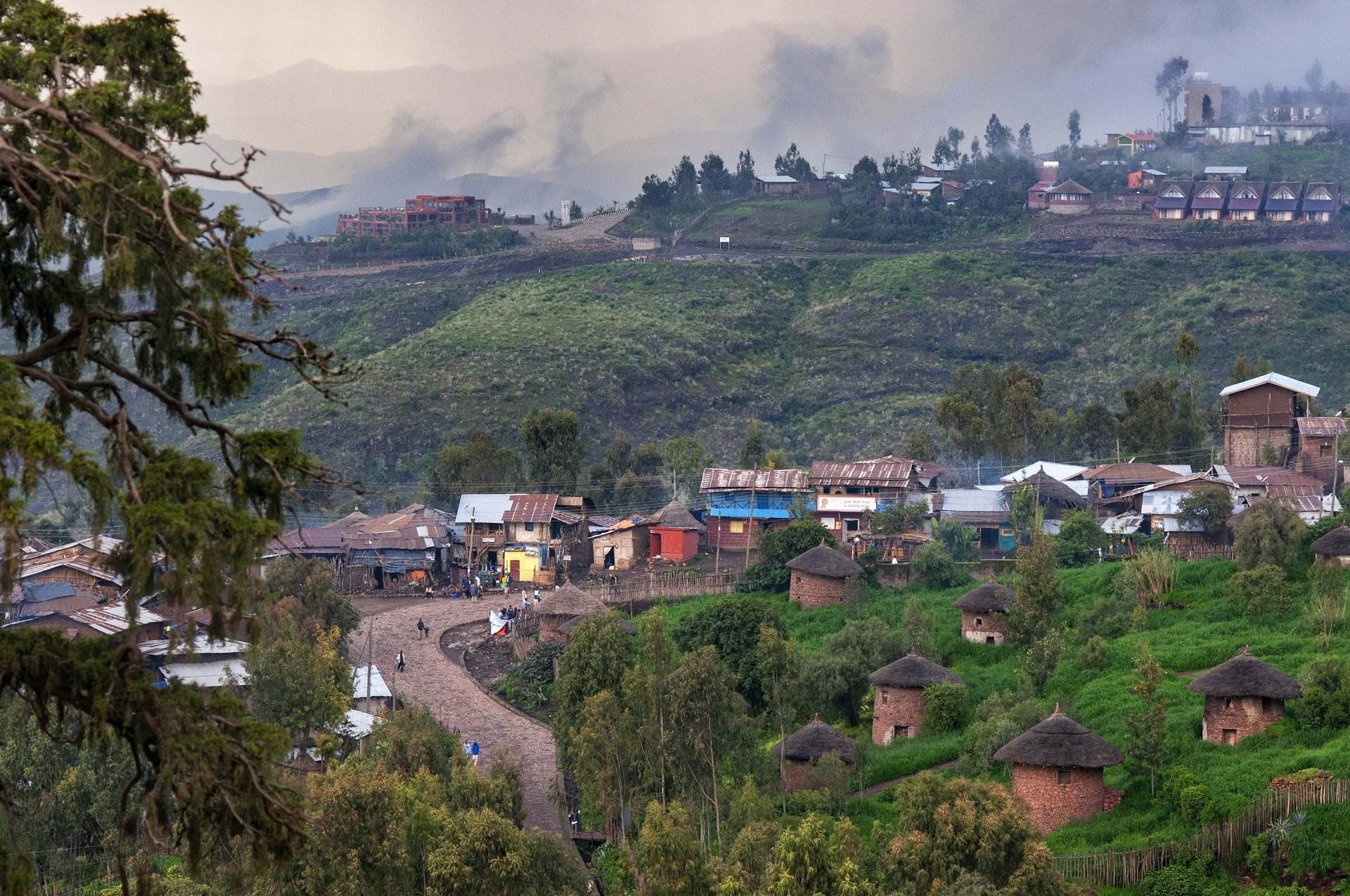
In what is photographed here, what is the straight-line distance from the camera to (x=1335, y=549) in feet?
119

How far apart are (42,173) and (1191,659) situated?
2815cm

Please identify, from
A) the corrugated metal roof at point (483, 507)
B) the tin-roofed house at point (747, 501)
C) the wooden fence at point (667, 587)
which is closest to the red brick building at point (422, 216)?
the corrugated metal roof at point (483, 507)

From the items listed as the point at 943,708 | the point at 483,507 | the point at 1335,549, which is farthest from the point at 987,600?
the point at 483,507

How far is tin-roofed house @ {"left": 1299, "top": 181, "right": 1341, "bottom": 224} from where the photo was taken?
11006cm

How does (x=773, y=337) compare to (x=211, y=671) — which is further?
(x=773, y=337)

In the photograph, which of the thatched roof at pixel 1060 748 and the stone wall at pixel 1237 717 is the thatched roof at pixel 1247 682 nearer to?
the stone wall at pixel 1237 717

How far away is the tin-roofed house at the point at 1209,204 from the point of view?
367 ft

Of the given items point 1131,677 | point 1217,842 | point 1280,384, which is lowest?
point 1217,842

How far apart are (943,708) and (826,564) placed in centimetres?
1095

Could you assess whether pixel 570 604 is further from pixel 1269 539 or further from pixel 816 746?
pixel 1269 539

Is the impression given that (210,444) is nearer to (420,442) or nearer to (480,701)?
(420,442)

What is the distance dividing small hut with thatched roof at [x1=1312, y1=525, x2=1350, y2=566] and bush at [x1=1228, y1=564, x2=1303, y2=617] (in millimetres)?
1263

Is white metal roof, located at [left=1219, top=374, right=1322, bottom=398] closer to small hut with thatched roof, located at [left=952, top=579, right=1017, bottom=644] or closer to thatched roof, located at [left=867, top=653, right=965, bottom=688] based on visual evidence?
small hut with thatched roof, located at [left=952, top=579, right=1017, bottom=644]

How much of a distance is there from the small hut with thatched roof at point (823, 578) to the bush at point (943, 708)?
10.3 m
